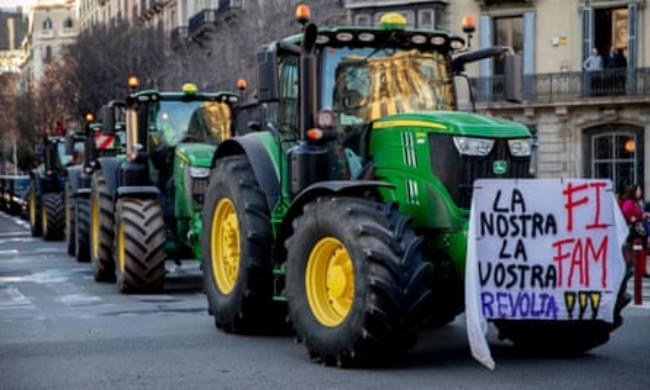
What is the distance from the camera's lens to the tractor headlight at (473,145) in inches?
383

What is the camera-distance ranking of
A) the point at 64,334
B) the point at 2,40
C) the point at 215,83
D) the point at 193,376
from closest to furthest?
the point at 193,376
the point at 64,334
the point at 215,83
the point at 2,40

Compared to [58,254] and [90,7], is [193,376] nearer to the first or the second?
[58,254]

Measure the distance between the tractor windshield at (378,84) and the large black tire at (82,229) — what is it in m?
11.0

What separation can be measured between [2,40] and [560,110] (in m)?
162

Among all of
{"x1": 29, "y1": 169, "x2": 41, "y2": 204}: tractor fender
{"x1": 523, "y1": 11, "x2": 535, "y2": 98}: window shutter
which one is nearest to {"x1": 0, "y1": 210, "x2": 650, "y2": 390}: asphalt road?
{"x1": 29, "y1": 169, "x2": 41, "y2": 204}: tractor fender

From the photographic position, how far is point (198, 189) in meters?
16.1

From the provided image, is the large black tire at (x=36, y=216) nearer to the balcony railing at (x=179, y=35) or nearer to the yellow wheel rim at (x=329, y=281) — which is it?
the yellow wheel rim at (x=329, y=281)

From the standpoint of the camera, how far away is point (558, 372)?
9266 millimetres

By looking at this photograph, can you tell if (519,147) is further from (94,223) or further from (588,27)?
(588,27)

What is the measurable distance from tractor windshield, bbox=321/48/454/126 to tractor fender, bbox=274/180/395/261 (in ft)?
2.73

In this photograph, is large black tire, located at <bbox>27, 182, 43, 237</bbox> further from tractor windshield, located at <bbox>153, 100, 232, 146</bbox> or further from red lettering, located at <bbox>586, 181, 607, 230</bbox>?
red lettering, located at <bbox>586, 181, 607, 230</bbox>

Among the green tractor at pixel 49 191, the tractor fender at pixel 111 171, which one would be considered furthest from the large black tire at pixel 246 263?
the green tractor at pixel 49 191

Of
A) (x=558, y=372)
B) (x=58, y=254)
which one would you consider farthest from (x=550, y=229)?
(x=58, y=254)

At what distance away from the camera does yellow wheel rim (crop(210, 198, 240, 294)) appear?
12000 millimetres
